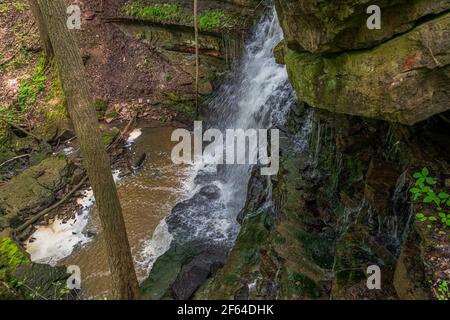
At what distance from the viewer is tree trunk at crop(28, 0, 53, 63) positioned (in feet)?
34.8

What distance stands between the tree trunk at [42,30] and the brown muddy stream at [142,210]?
416 cm

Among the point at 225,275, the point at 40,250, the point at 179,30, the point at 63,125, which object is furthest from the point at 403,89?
the point at 63,125

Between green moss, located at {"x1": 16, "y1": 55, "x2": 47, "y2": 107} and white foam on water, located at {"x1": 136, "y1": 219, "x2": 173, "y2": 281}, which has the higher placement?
green moss, located at {"x1": 16, "y1": 55, "x2": 47, "y2": 107}

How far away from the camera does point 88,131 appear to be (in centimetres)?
436

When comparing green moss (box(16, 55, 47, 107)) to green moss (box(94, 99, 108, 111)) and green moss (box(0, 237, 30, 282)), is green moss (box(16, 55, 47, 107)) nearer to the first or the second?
green moss (box(94, 99, 108, 111))

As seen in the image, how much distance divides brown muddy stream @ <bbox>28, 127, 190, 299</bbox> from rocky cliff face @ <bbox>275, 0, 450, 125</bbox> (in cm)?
478

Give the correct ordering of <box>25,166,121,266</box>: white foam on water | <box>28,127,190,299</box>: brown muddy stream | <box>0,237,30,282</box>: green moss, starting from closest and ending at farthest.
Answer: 1. <box>0,237,30,282</box>: green moss
2. <box>28,127,190,299</box>: brown muddy stream
3. <box>25,166,121,266</box>: white foam on water

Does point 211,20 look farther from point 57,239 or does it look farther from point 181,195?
point 57,239

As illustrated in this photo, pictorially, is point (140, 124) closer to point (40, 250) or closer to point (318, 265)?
point (40, 250)

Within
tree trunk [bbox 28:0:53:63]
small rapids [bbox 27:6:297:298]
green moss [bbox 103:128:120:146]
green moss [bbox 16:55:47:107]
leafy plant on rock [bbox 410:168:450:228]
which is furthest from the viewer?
green moss [bbox 16:55:47:107]

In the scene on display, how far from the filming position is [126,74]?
40.0ft

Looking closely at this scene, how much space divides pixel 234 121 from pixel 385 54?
265 inches

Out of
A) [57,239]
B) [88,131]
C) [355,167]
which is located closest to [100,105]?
[57,239]

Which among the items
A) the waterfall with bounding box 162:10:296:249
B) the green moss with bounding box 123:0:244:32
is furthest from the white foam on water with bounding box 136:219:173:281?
the green moss with bounding box 123:0:244:32
